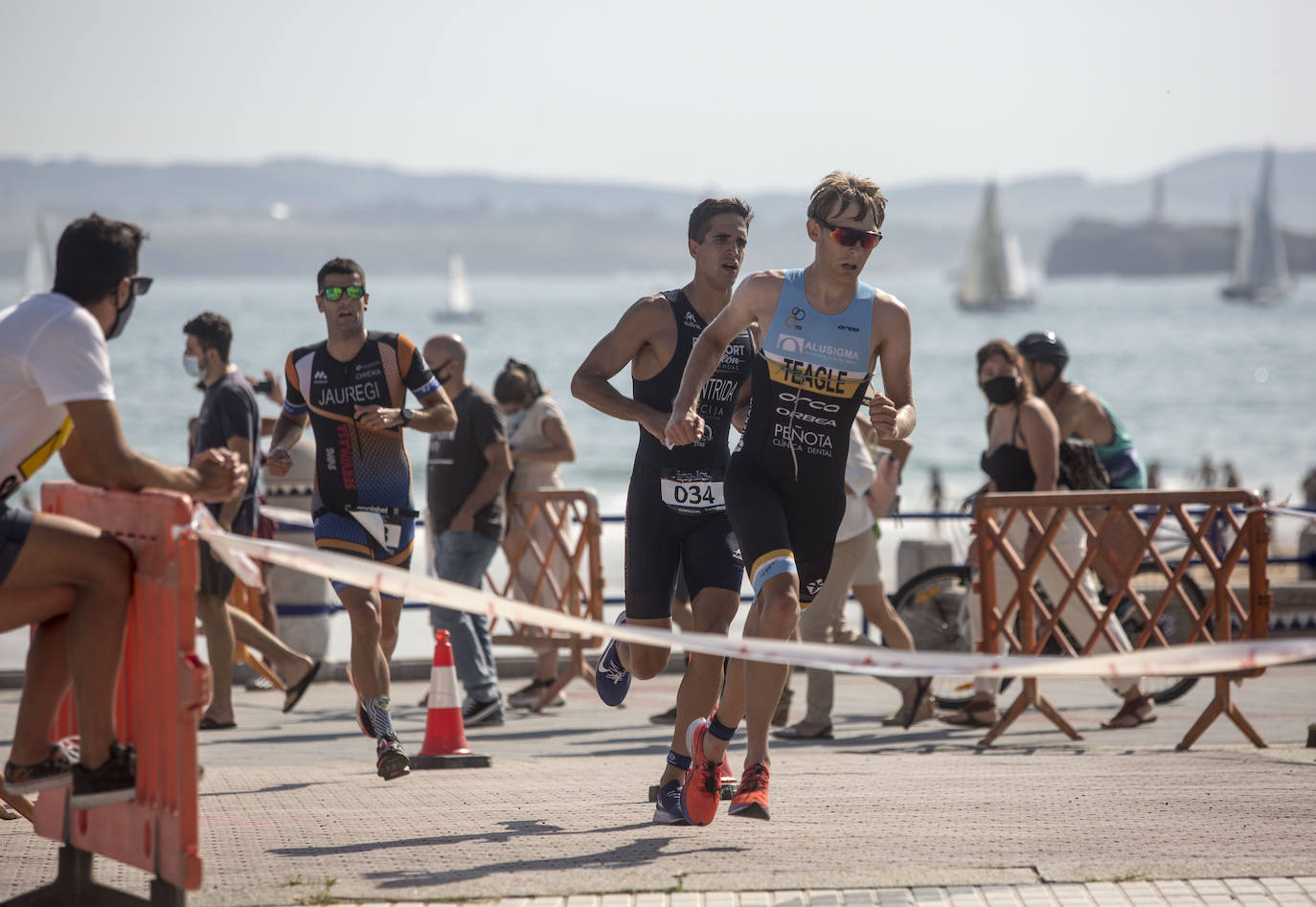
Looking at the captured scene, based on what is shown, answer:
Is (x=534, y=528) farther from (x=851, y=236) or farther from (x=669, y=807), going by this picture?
(x=851, y=236)

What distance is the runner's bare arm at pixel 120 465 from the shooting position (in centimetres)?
392

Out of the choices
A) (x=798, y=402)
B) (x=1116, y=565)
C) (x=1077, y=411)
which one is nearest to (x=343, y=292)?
(x=798, y=402)

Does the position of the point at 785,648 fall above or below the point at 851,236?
below

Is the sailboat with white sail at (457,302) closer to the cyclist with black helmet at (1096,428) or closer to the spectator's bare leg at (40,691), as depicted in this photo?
the cyclist with black helmet at (1096,428)

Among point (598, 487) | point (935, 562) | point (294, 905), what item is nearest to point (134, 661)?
point (294, 905)

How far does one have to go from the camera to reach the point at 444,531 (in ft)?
30.6

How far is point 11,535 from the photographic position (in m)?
3.87

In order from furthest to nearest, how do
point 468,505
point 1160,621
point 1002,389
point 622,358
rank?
1. point 1160,621
2. point 468,505
3. point 1002,389
4. point 622,358

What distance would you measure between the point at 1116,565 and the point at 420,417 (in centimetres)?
387

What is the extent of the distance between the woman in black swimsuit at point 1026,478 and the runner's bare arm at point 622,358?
325 centimetres

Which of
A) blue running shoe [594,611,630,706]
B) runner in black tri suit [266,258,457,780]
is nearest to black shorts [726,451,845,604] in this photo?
blue running shoe [594,611,630,706]

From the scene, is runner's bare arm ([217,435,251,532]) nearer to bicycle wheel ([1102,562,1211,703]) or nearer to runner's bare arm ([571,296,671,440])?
runner's bare arm ([571,296,671,440])

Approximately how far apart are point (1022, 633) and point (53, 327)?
217 inches

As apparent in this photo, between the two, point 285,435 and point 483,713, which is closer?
point 285,435
